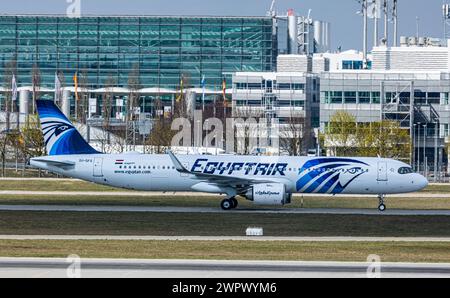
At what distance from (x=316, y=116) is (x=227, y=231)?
391ft

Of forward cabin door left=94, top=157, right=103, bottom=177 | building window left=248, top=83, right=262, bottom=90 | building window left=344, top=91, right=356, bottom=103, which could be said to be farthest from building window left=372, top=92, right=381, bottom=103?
forward cabin door left=94, top=157, right=103, bottom=177

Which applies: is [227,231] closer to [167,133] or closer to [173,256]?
[173,256]

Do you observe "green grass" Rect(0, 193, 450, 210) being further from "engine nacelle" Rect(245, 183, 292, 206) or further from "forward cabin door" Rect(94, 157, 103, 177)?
"engine nacelle" Rect(245, 183, 292, 206)

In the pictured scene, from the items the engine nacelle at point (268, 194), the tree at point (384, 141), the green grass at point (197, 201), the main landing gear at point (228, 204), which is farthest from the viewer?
the tree at point (384, 141)

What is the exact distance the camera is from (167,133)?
130m

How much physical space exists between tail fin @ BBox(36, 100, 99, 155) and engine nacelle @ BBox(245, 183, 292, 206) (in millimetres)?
11161

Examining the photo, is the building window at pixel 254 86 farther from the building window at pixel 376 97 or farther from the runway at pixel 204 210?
Result: the runway at pixel 204 210

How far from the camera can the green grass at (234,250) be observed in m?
46.0

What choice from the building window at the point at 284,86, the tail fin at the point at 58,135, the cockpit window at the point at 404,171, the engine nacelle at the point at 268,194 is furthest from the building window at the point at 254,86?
the engine nacelle at the point at 268,194

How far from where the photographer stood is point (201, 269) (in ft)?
136

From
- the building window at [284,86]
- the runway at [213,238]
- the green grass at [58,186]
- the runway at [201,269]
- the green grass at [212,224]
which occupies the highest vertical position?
the building window at [284,86]

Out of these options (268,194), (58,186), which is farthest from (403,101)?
(268,194)

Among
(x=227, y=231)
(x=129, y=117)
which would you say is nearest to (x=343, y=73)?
(x=129, y=117)

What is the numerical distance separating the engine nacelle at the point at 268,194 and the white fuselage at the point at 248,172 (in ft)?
5.47
